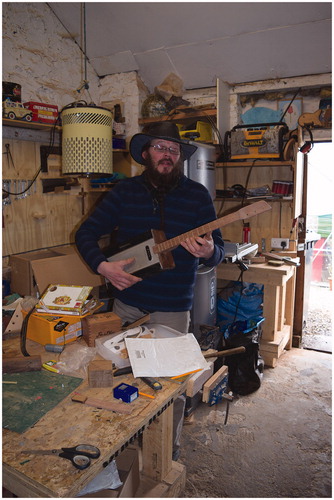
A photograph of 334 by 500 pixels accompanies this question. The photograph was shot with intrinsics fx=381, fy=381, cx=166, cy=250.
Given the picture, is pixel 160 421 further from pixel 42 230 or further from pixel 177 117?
pixel 177 117

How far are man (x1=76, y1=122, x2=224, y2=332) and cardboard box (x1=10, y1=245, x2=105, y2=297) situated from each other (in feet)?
3.40

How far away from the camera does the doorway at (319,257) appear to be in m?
3.95

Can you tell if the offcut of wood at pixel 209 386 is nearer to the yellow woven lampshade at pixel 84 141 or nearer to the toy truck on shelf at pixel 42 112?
the yellow woven lampshade at pixel 84 141

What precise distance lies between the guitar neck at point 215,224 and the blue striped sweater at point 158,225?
5.0 inches

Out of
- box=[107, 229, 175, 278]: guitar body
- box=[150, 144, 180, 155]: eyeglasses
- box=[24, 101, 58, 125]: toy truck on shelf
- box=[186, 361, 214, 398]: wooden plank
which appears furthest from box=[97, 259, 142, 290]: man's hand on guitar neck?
box=[24, 101, 58, 125]: toy truck on shelf

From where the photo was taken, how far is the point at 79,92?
367 cm

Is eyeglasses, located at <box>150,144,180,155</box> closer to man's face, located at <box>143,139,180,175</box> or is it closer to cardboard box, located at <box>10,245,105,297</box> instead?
man's face, located at <box>143,139,180,175</box>

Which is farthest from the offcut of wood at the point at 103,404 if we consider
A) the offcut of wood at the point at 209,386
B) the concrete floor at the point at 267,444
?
the concrete floor at the point at 267,444

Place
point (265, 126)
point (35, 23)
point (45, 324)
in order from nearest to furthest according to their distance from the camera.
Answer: point (45, 324), point (35, 23), point (265, 126)

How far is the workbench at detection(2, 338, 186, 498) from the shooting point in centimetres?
92

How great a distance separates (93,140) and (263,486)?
204cm

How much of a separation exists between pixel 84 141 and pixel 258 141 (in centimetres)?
194

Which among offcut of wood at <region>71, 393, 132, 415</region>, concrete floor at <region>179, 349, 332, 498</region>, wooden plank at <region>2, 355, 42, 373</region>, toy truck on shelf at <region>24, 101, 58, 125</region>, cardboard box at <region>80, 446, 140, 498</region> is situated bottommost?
concrete floor at <region>179, 349, 332, 498</region>

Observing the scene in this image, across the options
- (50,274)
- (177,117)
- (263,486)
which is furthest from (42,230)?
(263,486)
